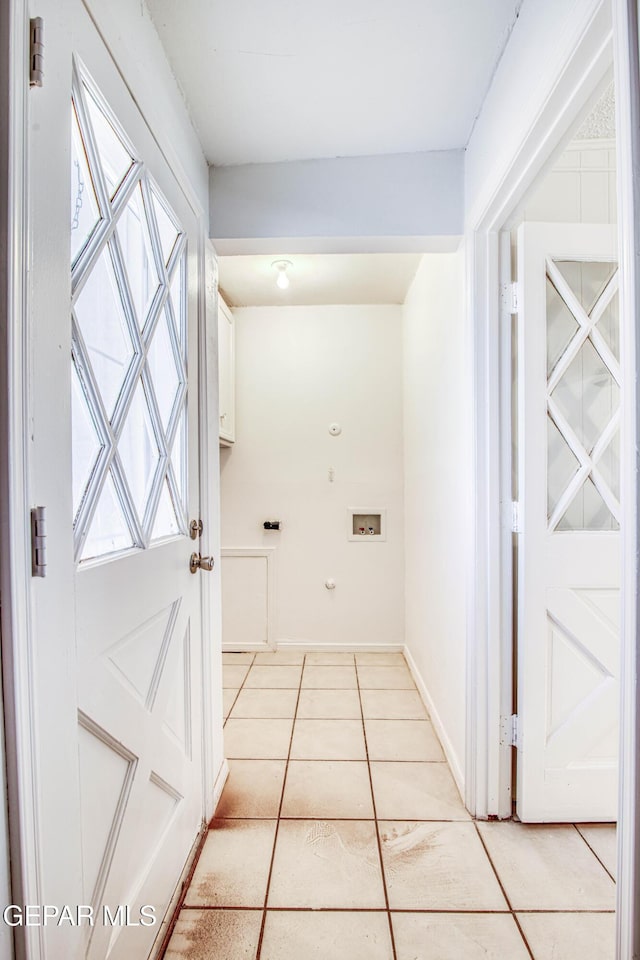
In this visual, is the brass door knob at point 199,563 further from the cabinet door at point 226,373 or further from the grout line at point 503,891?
the cabinet door at point 226,373

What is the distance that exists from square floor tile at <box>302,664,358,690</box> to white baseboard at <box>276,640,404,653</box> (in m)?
0.27

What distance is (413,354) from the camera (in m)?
3.02

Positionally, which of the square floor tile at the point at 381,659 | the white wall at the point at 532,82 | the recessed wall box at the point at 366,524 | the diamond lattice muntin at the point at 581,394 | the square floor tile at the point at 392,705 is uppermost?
the white wall at the point at 532,82

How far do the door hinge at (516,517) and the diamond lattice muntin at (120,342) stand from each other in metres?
1.11

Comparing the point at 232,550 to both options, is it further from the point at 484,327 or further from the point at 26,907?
the point at 26,907

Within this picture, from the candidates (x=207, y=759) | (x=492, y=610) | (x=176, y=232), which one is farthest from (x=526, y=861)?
(x=176, y=232)

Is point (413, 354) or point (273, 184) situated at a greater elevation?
point (273, 184)

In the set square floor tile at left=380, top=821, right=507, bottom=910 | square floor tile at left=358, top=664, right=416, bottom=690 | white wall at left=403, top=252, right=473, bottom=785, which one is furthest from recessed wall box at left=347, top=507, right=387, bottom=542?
square floor tile at left=380, top=821, right=507, bottom=910

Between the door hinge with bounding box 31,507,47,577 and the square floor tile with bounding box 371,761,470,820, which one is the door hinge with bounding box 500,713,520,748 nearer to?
the square floor tile with bounding box 371,761,470,820

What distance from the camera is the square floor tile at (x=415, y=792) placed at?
1728 mm

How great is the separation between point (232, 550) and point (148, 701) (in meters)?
2.29

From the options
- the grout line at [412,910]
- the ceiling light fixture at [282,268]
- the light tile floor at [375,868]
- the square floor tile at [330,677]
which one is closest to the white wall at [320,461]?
the square floor tile at [330,677]

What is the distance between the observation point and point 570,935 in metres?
1.26

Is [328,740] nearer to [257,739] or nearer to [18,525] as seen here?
[257,739]
